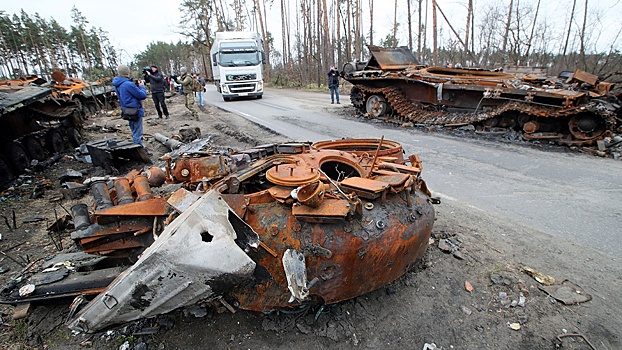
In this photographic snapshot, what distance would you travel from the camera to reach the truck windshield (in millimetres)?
17547

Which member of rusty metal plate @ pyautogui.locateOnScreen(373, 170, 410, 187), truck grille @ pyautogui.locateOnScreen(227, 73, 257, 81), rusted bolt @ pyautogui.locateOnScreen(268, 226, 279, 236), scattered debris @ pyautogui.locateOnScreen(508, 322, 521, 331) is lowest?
scattered debris @ pyautogui.locateOnScreen(508, 322, 521, 331)

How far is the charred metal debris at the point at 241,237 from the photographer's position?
75.2 inches

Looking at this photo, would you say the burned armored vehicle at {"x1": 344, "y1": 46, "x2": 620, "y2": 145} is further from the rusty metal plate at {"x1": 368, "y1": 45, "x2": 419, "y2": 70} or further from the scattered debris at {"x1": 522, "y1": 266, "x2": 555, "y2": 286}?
the scattered debris at {"x1": 522, "y1": 266, "x2": 555, "y2": 286}

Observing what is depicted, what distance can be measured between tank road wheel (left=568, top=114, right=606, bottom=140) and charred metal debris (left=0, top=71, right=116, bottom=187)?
12.5 metres

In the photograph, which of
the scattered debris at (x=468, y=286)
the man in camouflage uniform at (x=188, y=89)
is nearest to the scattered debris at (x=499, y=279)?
the scattered debris at (x=468, y=286)

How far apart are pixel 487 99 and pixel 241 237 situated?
991 centimetres

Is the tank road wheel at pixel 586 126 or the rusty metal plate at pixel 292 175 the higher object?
the rusty metal plate at pixel 292 175

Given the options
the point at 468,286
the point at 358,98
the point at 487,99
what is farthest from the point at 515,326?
the point at 358,98

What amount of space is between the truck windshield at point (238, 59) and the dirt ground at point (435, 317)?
50.5ft

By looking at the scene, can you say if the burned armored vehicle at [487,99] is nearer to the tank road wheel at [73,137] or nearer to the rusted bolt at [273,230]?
the rusted bolt at [273,230]

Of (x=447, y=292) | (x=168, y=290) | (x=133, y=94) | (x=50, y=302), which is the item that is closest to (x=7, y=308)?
(x=50, y=302)

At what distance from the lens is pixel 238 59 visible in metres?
17.7

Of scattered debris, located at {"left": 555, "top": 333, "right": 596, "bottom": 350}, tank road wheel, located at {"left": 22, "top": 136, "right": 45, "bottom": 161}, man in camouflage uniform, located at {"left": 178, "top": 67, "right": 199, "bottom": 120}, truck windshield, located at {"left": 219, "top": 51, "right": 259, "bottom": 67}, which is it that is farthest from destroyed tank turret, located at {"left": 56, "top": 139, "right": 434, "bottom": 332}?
truck windshield, located at {"left": 219, "top": 51, "right": 259, "bottom": 67}

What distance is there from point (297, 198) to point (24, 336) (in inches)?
102
